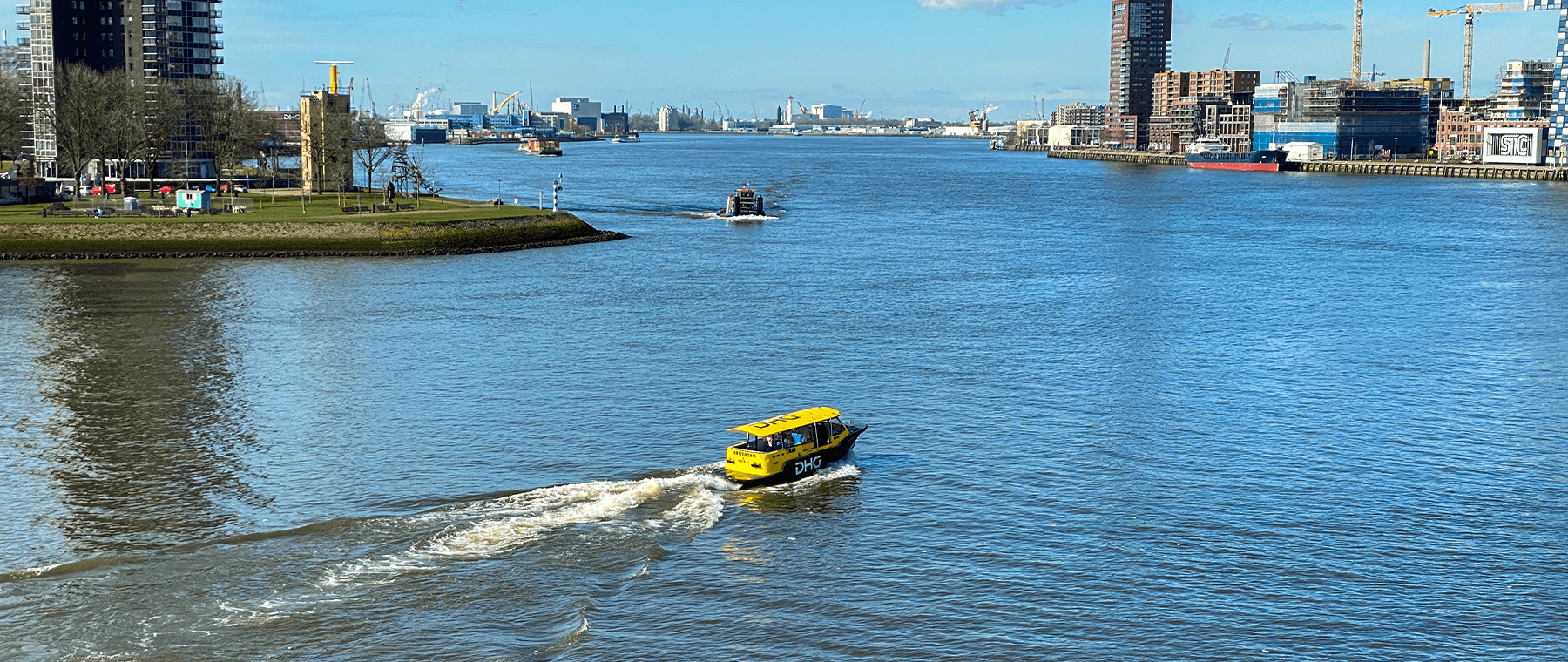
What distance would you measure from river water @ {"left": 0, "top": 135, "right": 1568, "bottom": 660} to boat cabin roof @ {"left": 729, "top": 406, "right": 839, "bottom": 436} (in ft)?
4.54

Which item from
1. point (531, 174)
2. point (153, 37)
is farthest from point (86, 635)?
point (531, 174)

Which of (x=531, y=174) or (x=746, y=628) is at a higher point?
(x=531, y=174)

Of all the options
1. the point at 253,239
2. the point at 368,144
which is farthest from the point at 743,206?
the point at 253,239

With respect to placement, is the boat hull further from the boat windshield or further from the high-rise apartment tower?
the high-rise apartment tower

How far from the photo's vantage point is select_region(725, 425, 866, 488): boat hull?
32594 millimetres

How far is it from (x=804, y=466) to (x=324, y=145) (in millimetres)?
83880

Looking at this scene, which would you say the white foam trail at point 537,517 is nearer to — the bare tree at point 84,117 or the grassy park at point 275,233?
the grassy park at point 275,233

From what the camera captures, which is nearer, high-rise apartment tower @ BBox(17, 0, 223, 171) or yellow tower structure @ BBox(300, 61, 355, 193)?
yellow tower structure @ BBox(300, 61, 355, 193)

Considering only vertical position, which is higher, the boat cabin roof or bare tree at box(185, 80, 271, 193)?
bare tree at box(185, 80, 271, 193)

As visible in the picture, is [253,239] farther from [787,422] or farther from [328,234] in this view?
[787,422]

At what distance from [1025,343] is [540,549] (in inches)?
1170

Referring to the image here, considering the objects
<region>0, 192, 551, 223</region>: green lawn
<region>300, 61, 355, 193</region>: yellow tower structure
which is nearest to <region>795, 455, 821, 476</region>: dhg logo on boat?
<region>0, 192, 551, 223</region>: green lawn

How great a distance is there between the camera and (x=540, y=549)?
27.5 m

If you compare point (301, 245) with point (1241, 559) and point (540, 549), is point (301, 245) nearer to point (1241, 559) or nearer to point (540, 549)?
point (540, 549)
